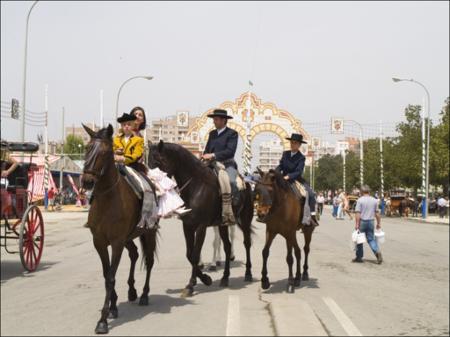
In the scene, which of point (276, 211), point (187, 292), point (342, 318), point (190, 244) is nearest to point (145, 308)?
point (187, 292)

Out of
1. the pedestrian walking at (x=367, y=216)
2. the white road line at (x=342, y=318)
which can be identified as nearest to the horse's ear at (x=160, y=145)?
the white road line at (x=342, y=318)

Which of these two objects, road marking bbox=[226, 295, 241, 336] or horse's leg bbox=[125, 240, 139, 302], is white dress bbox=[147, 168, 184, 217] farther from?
road marking bbox=[226, 295, 241, 336]

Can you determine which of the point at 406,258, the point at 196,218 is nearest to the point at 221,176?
the point at 196,218

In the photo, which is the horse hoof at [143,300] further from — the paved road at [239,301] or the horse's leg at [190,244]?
the horse's leg at [190,244]

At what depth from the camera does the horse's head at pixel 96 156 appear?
674 cm

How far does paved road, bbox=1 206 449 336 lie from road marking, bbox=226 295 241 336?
13 millimetres

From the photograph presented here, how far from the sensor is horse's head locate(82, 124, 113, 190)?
6742mm

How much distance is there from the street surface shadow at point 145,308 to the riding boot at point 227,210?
5.27 feet

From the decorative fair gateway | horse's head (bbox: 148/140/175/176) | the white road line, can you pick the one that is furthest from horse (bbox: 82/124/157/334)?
the decorative fair gateway

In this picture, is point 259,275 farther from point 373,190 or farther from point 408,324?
point 373,190

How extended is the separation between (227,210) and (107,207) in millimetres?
2848

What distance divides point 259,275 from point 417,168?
4147cm

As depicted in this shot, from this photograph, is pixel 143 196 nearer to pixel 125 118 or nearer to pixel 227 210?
pixel 125 118

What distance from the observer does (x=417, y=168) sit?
49.4 m
